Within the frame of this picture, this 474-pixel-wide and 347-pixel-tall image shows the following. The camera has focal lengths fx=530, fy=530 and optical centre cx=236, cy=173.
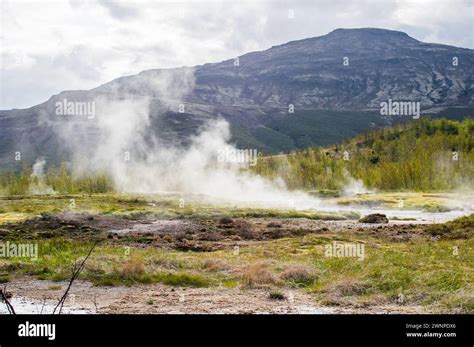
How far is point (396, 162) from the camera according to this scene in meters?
123

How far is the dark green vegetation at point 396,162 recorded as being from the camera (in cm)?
9838

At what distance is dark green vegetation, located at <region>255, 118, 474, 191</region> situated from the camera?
98375 mm

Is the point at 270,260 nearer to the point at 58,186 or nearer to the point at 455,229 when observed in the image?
the point at 455,229

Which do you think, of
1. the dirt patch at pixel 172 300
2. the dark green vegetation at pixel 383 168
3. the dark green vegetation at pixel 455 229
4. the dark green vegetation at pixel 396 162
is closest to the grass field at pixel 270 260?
the dark green vegetation at pixel 455 229

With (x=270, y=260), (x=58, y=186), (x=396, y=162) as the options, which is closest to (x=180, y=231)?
(x=270, y=260)

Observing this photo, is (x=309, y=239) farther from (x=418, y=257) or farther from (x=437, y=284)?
(x=437, y=284)

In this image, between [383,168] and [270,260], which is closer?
[270,260]

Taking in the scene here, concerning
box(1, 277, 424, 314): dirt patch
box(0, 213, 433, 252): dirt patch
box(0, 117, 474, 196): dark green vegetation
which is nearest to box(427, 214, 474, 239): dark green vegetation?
box(0, 213, 433, 252): dirt patch

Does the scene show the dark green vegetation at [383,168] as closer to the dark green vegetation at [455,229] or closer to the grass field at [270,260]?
the dark green vegetation at [455,229]

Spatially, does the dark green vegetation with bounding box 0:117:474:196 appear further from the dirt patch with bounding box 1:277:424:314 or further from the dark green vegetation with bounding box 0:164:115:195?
the dirt patch with bounding box 1:277:424:314

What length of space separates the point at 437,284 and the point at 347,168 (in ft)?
337
